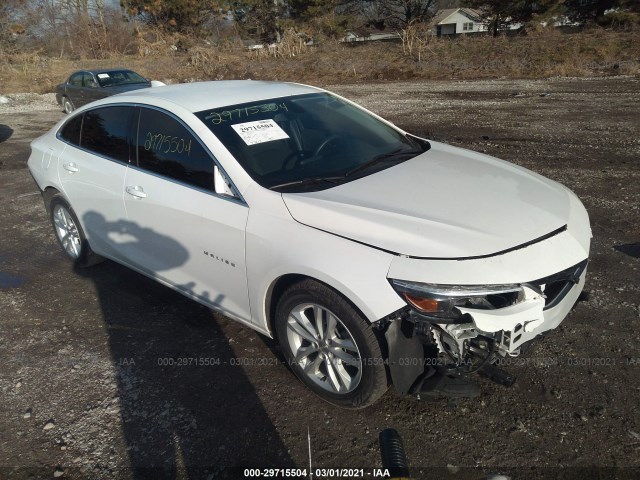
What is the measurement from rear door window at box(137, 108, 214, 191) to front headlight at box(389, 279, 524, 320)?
4.92 feet

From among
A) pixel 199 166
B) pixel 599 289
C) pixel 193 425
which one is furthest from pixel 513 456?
pixel 199 166

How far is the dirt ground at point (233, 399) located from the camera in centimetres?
269

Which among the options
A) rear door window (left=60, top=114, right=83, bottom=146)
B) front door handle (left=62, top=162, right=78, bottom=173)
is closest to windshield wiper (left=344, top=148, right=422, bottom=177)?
front door handle (left=62, top=162, right=78, bottom=173)

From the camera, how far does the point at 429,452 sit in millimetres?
2689

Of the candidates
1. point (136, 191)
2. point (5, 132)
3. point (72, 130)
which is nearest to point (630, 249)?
point (136, 191)

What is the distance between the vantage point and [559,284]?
2795 mm

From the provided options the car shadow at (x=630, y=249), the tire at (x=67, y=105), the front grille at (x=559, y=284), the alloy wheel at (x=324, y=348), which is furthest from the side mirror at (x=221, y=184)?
the tire at (x=67, y=105)

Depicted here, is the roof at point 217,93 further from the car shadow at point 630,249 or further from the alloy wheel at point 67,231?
the car shadow at point 630,249

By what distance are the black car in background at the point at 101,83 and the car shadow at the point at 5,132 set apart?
2.15 m

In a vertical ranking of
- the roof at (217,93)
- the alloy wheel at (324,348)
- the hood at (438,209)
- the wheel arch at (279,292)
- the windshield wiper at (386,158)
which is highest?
the roof at (217,93)

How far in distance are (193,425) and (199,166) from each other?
5.29 feet

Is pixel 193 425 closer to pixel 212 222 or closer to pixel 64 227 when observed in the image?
pixel 212 222

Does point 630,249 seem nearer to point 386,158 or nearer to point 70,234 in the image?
point 386,158

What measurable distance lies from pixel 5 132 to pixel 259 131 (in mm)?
12992
